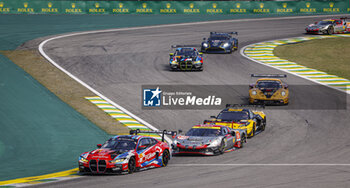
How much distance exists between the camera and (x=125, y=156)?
60.1ft

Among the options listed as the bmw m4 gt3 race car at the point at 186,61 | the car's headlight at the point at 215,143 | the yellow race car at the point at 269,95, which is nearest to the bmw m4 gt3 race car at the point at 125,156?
the car's headlight at the point at 215,143

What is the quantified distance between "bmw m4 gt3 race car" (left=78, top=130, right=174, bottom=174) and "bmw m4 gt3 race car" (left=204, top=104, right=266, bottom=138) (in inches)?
220

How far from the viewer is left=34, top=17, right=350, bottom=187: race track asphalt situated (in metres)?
17.2

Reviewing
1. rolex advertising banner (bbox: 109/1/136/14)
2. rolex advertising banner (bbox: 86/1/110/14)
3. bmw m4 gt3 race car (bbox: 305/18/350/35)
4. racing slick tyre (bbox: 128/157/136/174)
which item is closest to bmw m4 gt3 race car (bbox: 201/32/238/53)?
bmw m4 gt3 race car (bbox: 305/18/350/35)

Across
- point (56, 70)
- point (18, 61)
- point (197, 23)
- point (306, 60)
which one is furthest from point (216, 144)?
point (197, 23)

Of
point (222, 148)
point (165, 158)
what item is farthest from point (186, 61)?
point (165, 158)

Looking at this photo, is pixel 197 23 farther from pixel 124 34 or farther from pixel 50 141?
pixel 50 141

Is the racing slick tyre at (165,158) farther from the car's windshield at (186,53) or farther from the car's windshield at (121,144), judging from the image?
the car's windshield at (186,53)

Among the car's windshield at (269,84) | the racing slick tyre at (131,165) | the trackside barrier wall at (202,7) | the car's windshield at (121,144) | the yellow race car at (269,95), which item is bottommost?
the yellow race car at (269,95)

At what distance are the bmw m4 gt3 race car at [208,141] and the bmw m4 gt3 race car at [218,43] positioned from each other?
67.2ft

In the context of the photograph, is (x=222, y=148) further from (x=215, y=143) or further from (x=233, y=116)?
Result: (x=233, y=116)

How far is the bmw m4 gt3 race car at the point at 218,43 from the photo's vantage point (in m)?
43.8

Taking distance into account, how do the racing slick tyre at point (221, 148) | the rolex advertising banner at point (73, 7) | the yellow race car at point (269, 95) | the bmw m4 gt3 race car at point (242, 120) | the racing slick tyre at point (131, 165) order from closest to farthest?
the racing slick tyre at point (131, 165), the racing slick tyre at point (221, 148), the bmw m4 gt3 race car at point (242, 120), the yellow race car at point (269, 95), the rolex advertising banner at point (73, 7)

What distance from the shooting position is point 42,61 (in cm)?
3956
